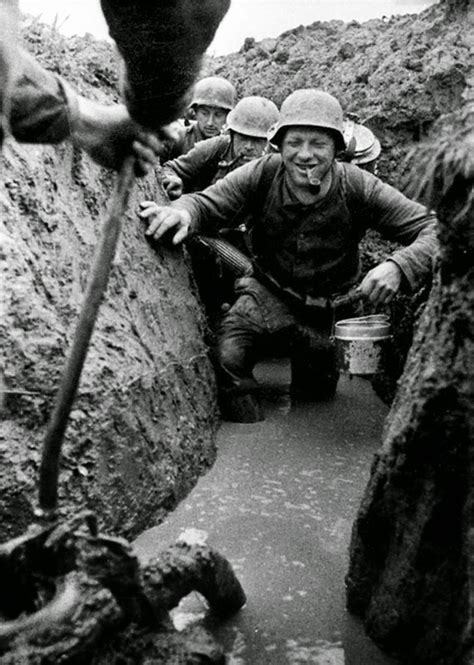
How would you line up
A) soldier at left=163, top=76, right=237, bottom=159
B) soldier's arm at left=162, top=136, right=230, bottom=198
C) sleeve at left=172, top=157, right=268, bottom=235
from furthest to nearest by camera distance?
soldier at left=163, top=76, right=237, bottom=159
soldier's arm at left=162, top=136, right=230, bottom=198
sleeve at left=172, top=157, right=268, bottom=235

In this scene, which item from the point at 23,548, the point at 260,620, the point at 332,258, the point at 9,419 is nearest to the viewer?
the point at 23,548

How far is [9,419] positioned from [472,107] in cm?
194

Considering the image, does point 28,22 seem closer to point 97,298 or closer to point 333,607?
point 97,298

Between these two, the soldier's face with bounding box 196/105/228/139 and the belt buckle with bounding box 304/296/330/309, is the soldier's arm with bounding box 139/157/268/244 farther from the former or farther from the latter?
the soldier's face with bounding box 196/105/228/139

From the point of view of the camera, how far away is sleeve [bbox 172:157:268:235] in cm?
470

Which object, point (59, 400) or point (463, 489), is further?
point (463, 489)

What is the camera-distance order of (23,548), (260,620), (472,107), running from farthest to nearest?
(260,620), (472,107), (23,548)

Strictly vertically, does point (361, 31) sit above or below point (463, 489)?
above

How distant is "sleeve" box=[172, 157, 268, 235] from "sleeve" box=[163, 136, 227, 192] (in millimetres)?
1523

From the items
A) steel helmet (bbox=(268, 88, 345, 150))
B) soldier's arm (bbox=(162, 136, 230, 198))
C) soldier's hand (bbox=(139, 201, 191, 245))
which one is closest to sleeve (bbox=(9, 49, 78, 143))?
soldier's hand (bbox=(139, 201, 191, 245))

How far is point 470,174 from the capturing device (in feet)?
6.02

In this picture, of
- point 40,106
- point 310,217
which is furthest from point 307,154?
point 40,106

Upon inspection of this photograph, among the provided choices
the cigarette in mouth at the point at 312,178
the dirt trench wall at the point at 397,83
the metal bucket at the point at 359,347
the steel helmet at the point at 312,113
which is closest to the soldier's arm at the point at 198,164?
the dirt trench wall at the point at 397,83

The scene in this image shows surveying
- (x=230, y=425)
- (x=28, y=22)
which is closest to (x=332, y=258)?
(x=230, y=425)
